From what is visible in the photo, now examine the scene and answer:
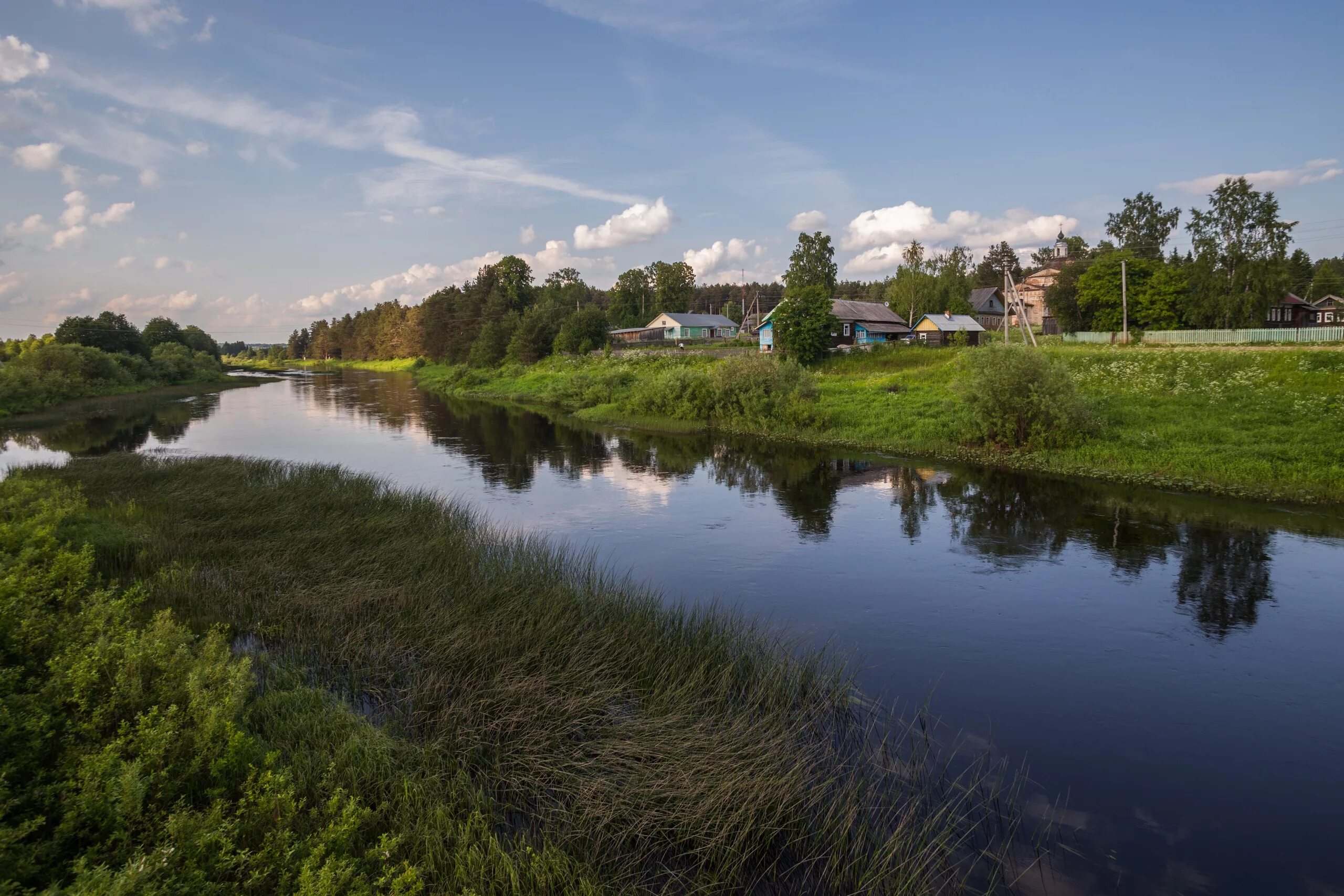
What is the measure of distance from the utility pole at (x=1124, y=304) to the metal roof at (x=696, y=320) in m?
56.3

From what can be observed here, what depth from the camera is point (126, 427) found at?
1809 inches

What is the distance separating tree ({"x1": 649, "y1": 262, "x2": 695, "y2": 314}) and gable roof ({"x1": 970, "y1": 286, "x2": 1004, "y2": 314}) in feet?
158

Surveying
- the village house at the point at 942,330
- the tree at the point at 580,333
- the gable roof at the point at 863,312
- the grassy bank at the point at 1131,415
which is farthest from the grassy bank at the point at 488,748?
the tree at the point at 580,333

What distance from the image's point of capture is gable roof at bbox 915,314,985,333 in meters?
72.2

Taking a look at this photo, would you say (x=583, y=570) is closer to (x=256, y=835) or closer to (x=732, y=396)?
(x=256, y=835)

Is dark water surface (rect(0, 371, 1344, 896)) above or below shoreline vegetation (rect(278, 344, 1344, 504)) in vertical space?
below

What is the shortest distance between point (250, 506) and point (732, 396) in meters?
28.5

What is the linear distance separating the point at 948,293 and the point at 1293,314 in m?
32.8

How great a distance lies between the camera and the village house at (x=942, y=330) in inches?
2842

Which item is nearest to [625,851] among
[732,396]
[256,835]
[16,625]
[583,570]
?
[256,835]

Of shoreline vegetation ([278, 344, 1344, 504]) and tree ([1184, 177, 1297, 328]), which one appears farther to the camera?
tree ([1184, 177, 1297, 328])

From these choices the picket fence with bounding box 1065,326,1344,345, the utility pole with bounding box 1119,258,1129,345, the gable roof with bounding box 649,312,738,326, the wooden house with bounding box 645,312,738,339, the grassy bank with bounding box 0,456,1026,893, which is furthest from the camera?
the gable roof with bounding box 649,312,738,326

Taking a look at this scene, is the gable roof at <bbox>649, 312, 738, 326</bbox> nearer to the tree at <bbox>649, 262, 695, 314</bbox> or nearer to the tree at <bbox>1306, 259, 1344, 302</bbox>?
the tree at <bbox>649, 262, 695, 314</bbox>

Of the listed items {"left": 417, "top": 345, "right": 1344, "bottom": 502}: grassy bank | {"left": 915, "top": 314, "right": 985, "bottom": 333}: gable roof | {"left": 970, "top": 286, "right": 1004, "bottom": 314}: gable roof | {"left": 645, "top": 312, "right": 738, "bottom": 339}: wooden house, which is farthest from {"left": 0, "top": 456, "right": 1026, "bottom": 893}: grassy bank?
{"left": 970, "top": 286, "right": 1004, "bottom": 314}: gable roof
